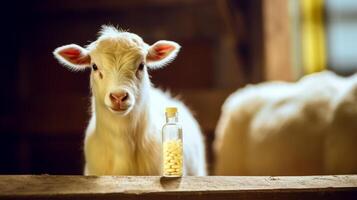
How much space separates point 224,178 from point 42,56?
421 centimetres

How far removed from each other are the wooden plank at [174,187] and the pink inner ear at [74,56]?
87 centimetres

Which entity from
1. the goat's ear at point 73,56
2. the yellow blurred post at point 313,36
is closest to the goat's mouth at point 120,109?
the goat's ear at point 73,56

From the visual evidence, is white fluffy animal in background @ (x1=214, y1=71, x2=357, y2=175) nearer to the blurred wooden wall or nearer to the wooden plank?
the blurred wooden wall

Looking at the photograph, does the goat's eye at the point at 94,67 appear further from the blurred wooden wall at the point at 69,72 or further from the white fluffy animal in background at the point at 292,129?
the blurred wooden wall at the point at 69,72

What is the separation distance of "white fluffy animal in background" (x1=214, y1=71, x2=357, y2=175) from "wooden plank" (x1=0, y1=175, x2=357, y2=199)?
1418mm

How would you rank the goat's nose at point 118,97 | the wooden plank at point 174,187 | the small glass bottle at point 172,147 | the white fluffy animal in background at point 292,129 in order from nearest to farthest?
the wooden plank at point 174,187 → the small glass bottle at point 172,147 → the goat's nose at point 118,97 → the white fluffy animal in background at point 292,129

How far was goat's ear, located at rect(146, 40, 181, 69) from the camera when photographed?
311cm

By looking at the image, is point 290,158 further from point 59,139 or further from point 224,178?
point 59,139

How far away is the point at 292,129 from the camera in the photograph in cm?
438

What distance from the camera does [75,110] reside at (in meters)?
5.90

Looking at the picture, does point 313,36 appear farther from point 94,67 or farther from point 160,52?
point 94,67

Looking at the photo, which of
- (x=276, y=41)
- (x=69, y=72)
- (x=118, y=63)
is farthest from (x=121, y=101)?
(x=69, y=72)

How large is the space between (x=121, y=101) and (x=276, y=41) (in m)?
2.78

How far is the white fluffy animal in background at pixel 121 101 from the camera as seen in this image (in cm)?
291
